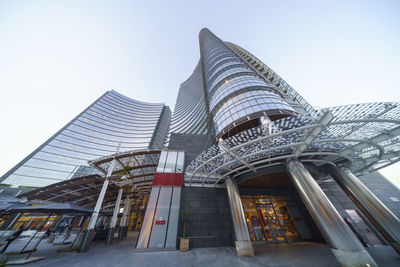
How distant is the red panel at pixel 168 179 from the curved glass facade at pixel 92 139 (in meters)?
32.9

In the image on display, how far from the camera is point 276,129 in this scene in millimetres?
6848

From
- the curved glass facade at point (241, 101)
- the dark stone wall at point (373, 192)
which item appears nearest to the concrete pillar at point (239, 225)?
the curved glass facade at point (241, 101)

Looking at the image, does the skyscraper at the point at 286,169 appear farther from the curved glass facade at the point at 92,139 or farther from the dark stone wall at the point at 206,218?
the curved glass facade at the point at 92,139

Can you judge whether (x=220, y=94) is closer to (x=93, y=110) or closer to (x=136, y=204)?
(x=136, y=204)

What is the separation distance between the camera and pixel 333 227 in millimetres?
5746

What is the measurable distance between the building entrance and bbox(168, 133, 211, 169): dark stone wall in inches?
276

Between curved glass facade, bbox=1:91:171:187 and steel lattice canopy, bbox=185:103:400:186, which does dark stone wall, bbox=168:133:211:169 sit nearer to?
steel lattice canopy, bbox=185:103:400:186

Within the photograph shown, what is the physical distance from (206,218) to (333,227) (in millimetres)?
8010

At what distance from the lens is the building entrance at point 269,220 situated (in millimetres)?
11023

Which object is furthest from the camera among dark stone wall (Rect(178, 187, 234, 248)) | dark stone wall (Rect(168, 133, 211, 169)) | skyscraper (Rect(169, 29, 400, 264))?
dark stone wall (Rect(168, 133, 211, 169))

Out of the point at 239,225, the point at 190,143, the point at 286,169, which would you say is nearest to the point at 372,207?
the point at 286,169

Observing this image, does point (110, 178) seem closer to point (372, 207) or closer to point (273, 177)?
point (273, 177)

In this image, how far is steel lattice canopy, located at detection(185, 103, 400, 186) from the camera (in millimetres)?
5914

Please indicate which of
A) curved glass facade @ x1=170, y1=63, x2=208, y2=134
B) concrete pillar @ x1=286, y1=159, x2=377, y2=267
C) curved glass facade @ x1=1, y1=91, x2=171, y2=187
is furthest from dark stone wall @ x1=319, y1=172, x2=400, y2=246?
curved glass facade @ x1=1, y1=91, x2=171, y2=187
